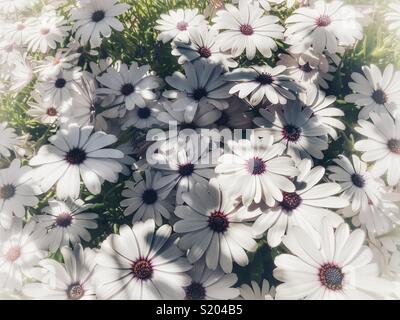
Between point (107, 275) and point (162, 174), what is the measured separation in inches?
17.9

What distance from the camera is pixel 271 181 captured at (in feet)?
4.44

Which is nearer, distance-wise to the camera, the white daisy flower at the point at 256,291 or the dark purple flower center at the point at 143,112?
the white daisy flower at the point at 256,291

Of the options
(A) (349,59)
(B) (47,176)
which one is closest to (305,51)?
(A) (349,59)

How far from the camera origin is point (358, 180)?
4.95 feet

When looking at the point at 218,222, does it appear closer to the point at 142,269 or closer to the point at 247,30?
the point at 142,269

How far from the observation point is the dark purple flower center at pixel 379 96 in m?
1.76

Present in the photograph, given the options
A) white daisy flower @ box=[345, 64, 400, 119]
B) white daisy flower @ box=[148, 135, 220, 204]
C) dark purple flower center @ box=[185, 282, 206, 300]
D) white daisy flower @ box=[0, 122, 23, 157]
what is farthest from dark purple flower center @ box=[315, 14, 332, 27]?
white daisy flower @ box=[0, 122, 23, 157]

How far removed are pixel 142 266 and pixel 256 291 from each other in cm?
42

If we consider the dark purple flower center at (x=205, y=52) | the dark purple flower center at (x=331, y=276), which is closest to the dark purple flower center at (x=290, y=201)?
the dark purple flower center at (x=331, y=276)

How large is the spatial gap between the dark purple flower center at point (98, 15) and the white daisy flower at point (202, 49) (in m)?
0.47

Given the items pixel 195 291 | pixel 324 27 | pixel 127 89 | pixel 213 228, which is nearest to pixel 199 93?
pixel 127 89

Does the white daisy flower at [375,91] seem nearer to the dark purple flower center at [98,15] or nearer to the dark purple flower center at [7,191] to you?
the dark purple flower center at [98,15]

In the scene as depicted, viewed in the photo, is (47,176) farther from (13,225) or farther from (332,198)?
(332,198)
